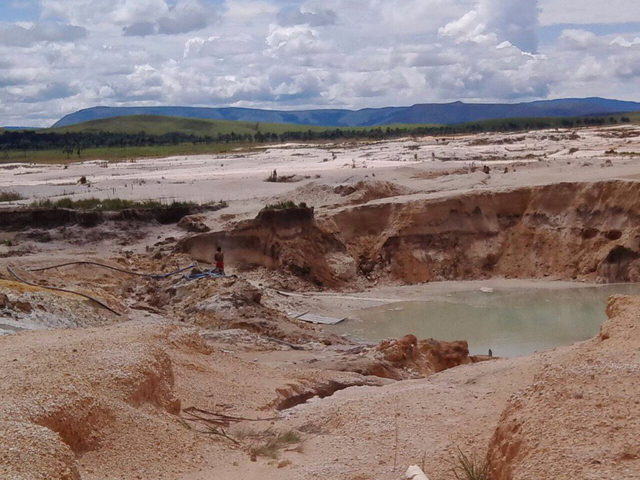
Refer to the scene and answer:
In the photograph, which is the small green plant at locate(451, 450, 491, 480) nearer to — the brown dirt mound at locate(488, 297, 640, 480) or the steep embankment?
the brown dirt mound at locate(488, 297, 640, 480)

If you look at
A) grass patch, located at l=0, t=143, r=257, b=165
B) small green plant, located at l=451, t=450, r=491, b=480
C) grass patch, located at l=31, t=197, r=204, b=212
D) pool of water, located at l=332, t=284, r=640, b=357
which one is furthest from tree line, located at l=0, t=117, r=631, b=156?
small green plant, located at l=451, t=450, r=491, b=480

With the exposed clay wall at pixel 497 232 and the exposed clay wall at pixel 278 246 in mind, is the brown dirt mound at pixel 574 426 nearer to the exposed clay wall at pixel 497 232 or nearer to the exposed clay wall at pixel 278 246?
the exposed clay wall at pixel 278 246

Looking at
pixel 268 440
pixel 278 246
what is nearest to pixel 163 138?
pixel 278 246

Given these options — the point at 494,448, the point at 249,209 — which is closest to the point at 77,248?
the point at 249,209

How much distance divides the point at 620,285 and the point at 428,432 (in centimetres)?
1773

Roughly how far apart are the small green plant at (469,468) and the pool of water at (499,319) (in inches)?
395

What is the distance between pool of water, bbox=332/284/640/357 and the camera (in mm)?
17906

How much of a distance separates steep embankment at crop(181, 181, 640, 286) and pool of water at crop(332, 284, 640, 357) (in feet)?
7.01

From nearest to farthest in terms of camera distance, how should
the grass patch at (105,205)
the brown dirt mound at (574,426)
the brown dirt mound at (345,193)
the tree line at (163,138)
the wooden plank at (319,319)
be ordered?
the brown dirt mound at (574,426), the wooden plank at (319,319), the grass patch at (105,205), the brown dirt mound at (345,193), the tree line at (163,138)

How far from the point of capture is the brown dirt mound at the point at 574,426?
514cm

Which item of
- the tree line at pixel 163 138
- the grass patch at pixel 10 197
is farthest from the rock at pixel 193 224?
the tree line at pixel 163 138

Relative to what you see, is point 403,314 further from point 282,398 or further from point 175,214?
point 282,398

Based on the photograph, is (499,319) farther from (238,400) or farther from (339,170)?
(339,170)

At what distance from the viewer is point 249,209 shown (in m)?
28.6
